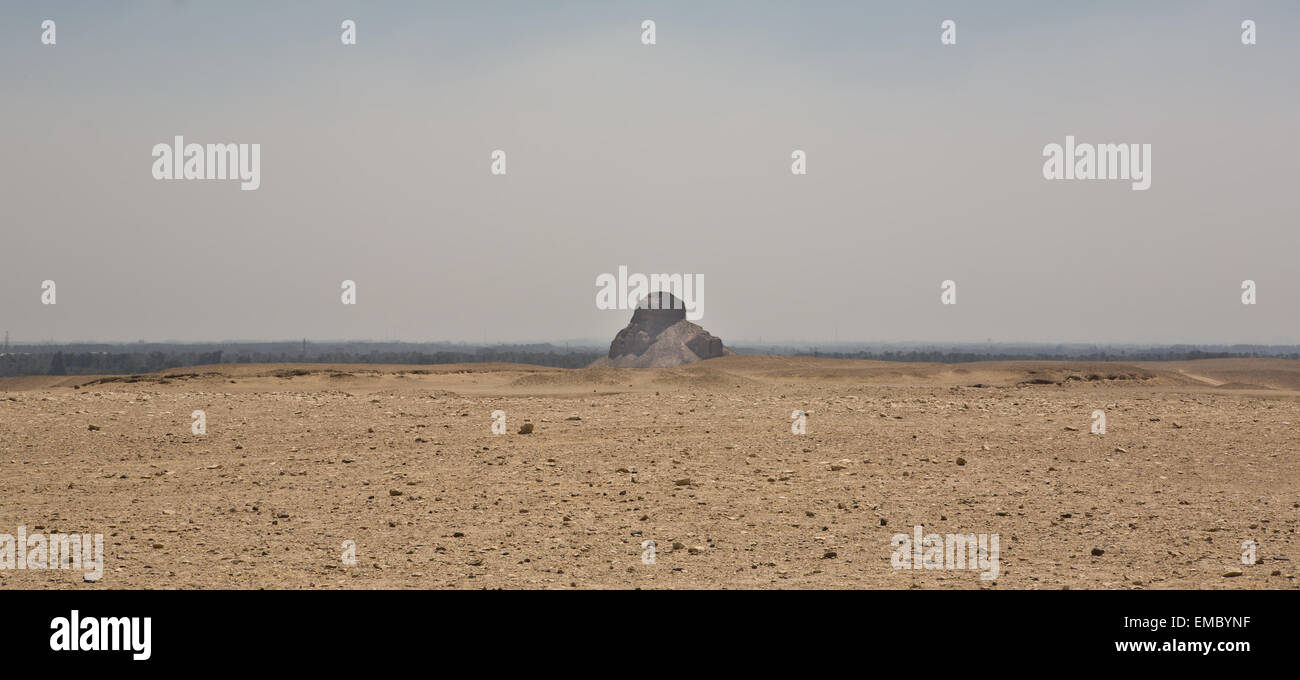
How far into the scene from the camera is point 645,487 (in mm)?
13156

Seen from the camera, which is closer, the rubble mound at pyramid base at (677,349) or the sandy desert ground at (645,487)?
the sandy desert ground at (645,487)

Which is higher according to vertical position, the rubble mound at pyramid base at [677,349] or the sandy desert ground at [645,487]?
the rubble mound at pyramid base at [677,349]

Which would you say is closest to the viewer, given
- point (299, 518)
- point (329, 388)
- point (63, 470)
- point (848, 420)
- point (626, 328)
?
point (299, 518)

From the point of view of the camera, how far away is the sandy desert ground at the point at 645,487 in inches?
361

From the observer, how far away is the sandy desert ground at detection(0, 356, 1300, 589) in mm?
9172

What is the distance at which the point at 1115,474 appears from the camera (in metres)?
14.1

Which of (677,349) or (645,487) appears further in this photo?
(677,349)

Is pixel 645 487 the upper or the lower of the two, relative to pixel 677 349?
lower

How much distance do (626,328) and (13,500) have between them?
41.8 m

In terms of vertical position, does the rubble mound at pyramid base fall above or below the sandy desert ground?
above

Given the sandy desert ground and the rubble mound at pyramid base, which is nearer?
the sandy desert ground

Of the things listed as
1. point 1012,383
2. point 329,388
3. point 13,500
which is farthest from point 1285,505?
point 329,388
